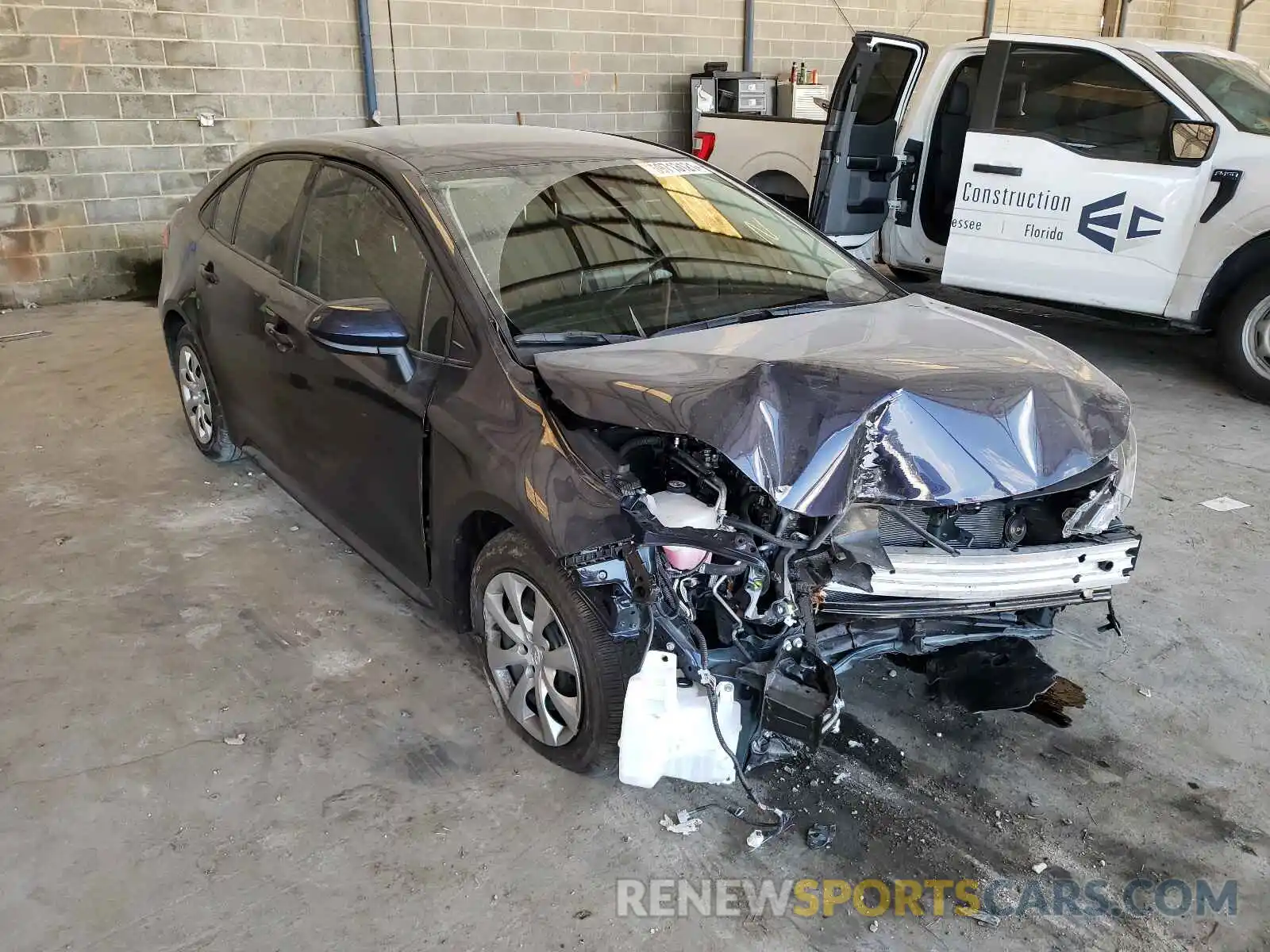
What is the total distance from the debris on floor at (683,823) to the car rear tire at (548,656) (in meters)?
0.20

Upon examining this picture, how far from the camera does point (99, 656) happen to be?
119 inches

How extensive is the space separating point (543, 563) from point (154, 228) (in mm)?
7273

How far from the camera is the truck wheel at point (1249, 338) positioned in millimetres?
5219

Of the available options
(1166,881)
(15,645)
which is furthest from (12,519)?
(1166,881)

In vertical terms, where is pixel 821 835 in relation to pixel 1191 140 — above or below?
below

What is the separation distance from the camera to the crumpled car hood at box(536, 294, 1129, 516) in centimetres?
207

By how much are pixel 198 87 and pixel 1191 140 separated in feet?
23.8

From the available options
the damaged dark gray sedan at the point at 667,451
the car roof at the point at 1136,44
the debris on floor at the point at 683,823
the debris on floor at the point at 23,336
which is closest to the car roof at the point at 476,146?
the damaged dark gray sedan at the point at 667,451

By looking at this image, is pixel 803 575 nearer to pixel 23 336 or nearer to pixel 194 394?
pixel 194 394

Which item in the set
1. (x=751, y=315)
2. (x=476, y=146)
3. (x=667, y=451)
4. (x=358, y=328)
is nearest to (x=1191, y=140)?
(x=751, y=315)

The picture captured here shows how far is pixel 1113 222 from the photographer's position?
5473 mm

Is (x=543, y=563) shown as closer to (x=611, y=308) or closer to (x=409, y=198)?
(x=611, y=308)

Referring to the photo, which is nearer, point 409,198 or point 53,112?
point 409,198

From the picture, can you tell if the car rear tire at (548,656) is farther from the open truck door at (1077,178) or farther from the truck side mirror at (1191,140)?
the truck side mirror at (1191,140)
